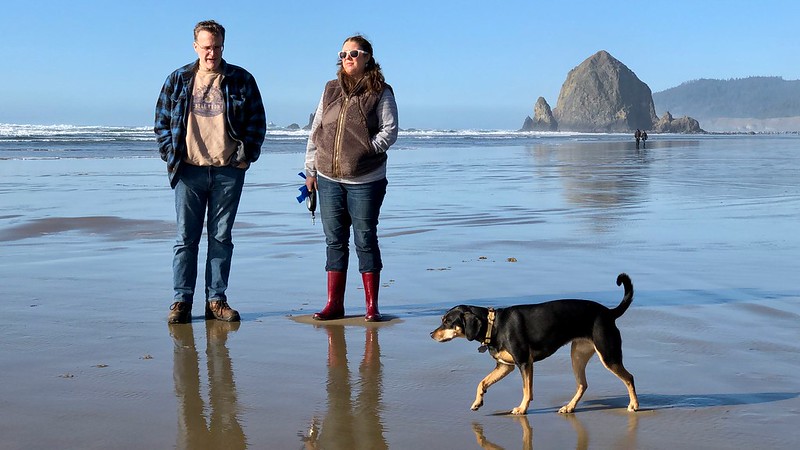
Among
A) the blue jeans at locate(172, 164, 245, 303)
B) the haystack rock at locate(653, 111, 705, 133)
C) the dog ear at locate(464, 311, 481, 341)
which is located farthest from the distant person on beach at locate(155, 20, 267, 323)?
the haystack rock at locate(653, 111, 705, 133)

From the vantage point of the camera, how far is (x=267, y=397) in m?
4.12

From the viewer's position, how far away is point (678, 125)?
17688 cm

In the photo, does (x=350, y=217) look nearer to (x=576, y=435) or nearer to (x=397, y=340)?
(x=397, y=340)

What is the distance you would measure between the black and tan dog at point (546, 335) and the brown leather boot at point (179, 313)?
2.35m

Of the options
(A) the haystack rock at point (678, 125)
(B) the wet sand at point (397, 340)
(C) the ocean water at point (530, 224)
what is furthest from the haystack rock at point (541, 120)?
(B) the wet sand at point (397, 340)

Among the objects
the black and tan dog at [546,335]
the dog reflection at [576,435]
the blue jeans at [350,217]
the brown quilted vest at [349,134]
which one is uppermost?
the brown quilted vest at [349,134]

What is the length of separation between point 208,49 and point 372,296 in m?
1.88

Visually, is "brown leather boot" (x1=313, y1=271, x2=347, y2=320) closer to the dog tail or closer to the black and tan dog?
the black and tan dog

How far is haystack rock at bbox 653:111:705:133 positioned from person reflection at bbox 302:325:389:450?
177 metres

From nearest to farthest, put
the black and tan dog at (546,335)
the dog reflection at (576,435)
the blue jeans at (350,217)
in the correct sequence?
the dog reflection at (576,435) < the black and tan dog at (546,335) < the blue jeans at (350,217)

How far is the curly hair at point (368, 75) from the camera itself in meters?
5.82

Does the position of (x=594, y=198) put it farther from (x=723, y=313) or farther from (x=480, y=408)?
(x=480, y=408)

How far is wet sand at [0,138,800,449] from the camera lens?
3.70 meters

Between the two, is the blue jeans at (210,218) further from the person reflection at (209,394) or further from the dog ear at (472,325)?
the dog ear at (472,325)
